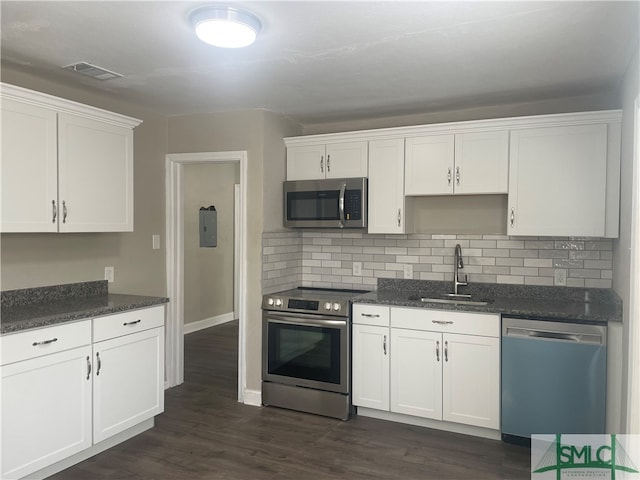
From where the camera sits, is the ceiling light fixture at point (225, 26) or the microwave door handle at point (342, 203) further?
the microwave door handle at point (342, 203)

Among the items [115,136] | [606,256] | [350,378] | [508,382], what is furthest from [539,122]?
[115,136]

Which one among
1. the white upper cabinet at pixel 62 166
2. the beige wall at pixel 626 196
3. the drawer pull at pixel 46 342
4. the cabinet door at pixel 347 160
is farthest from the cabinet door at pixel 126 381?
the beige wall at pixel 626 196

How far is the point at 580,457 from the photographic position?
3.03m

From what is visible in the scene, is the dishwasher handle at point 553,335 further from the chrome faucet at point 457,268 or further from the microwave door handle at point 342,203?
the microwave door handle at point 342,203

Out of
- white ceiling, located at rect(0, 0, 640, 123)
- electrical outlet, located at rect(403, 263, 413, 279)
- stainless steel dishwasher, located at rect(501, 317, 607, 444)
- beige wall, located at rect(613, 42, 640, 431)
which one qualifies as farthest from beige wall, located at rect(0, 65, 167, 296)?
beige wall, located at rect(613, 42, 640, 431)

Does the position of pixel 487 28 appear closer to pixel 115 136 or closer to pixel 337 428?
pixel 115 136

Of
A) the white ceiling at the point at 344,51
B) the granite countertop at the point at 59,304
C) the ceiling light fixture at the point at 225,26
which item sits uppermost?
the white ceiling at the point at 344,51

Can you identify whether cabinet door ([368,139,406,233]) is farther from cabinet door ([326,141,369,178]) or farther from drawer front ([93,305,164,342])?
drawer front ([93,305,164,342])

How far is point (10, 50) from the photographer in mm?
2750

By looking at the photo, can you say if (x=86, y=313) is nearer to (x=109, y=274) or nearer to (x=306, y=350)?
(x=109, y=274)

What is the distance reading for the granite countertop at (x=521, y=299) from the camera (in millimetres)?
3113

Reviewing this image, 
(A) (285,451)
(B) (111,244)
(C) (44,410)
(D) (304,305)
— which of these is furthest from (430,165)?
(C) (44,410)

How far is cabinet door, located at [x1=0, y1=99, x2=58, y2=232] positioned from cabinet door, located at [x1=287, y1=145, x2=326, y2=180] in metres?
1.89

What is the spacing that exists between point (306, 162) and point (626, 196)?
2393mm
